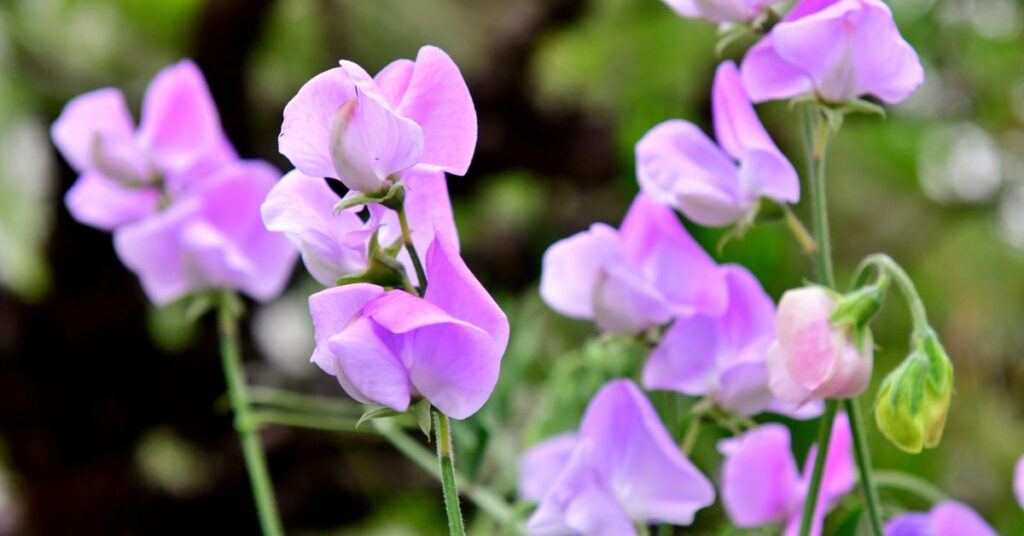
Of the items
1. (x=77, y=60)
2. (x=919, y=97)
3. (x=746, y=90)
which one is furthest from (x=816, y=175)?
(x=919, y=97)

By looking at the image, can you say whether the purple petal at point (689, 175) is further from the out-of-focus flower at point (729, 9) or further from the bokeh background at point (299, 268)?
the bokeh background at point (299, 268)

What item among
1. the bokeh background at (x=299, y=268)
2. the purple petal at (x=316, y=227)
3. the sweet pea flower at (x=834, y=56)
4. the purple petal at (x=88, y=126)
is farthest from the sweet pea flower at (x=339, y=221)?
the bokeh background at (x=299, y=268)

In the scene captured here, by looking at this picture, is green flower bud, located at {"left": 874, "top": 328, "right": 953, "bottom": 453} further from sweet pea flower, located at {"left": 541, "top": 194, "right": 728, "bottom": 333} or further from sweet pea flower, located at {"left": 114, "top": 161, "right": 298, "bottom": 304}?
sweet pea flower, located at {"left": 114, "top": 161, "right": 298, "bottom": 304}

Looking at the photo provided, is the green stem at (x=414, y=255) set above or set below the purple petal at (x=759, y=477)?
above

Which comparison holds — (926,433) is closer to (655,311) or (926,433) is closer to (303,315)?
(655,311)

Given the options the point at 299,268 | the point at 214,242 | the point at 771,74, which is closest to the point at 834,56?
the point at 771,74

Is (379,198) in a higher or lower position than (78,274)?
higher

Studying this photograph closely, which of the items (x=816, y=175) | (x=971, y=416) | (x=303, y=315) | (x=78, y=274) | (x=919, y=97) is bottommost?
(x=971, y=416)
